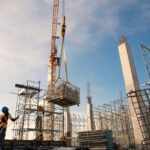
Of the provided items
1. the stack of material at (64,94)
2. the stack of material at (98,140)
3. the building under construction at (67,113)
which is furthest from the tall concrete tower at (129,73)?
the stack of material at (98,140)

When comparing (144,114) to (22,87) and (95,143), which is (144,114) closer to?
(95,143)

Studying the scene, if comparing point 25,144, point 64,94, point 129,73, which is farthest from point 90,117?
point 25,144

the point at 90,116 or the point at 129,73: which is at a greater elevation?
the point at 129,73

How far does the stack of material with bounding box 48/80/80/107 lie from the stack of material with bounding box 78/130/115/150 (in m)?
4.21

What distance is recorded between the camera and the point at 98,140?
9578 millimetres

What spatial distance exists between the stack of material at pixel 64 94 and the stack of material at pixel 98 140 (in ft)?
13.8

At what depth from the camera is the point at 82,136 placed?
34.1 feet

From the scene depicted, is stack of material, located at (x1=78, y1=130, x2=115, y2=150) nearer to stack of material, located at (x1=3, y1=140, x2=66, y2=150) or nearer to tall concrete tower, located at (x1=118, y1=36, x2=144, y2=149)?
stack of material, located at (x1=3, y1=140, x2=66, y2=150)

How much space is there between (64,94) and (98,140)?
4.97 meters

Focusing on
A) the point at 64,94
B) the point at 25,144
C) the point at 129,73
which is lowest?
the point at 25,144

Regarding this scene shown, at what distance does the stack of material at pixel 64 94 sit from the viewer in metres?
13.5

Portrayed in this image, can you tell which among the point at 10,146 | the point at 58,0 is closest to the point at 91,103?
the point at 58,0

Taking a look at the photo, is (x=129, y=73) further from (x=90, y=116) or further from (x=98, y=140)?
(x=90, y=116)

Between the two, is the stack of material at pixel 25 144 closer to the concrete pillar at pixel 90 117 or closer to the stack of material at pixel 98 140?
the stack of material at pixel 98 140
